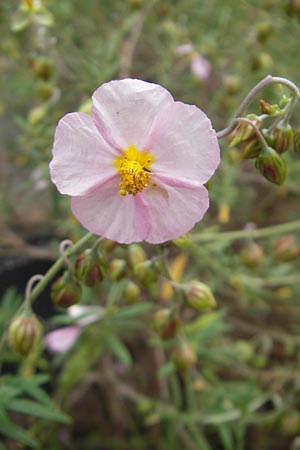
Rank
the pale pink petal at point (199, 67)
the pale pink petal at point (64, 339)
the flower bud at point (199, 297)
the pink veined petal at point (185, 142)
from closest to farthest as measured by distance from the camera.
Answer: the pink veined petal at point (185, 142), the flower bud at point (199, 297), the pale pink petal at point (64, 339), the pale pink petal at point (199, 67)

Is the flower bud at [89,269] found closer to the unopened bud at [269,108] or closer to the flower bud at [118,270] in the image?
the flower bud at [118,270]

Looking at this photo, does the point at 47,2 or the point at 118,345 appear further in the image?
the point at 47,2

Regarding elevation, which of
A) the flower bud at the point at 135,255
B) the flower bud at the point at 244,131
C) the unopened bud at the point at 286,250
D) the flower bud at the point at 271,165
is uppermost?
the flower bud at the point at 244,131

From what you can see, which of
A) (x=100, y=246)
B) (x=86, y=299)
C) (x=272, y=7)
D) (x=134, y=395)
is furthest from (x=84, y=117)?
(x=272, y=7)

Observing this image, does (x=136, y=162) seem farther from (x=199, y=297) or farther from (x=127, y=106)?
(x=199, y=297)

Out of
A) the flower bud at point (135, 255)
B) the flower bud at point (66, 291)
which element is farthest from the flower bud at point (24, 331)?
the flower bud at point (135, 255)

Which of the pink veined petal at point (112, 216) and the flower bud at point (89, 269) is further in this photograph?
the flower bud at point (89, 269)

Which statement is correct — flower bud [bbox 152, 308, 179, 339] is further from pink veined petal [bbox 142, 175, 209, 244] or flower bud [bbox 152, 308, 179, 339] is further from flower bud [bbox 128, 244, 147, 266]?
pink veined petal [bbox 142, 175, 209, 244]

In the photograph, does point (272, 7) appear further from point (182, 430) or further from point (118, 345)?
point (182, 430)
